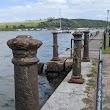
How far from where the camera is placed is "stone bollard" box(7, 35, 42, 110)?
289 cm

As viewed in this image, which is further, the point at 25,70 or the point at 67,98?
the point at 67,98

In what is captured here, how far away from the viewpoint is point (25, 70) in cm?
291

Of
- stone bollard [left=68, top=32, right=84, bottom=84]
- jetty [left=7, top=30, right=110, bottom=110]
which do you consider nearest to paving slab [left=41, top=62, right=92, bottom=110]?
jetty [left=7, top=30, right=110, bottom=110]

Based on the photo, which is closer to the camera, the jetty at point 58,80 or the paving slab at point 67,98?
the jetty at point 58,80

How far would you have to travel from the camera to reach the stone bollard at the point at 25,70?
2887 mm

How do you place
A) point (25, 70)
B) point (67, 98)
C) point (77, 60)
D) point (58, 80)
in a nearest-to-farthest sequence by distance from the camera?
point (25, 70) < point (67, 98) < point (77, 60) < point (58, 80)

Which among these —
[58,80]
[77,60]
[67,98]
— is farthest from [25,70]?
[58,80]

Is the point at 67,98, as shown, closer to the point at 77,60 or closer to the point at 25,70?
the point at 77,60

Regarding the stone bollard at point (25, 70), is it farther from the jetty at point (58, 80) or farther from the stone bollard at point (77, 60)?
the stone bollard at point (77, 60)

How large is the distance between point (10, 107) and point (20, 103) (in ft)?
27.3

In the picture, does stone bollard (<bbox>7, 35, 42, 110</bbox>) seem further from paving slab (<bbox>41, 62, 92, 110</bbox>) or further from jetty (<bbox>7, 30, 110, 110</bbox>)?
paving slab (<bbox>41, 62, 92, 110</bbox>)

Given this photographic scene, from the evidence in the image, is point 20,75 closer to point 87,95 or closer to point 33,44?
point 33,44

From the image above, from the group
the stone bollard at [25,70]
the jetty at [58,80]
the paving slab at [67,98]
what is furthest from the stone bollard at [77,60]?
the stone bollard at [25,70]

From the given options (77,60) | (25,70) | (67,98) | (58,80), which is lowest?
(58,80)
